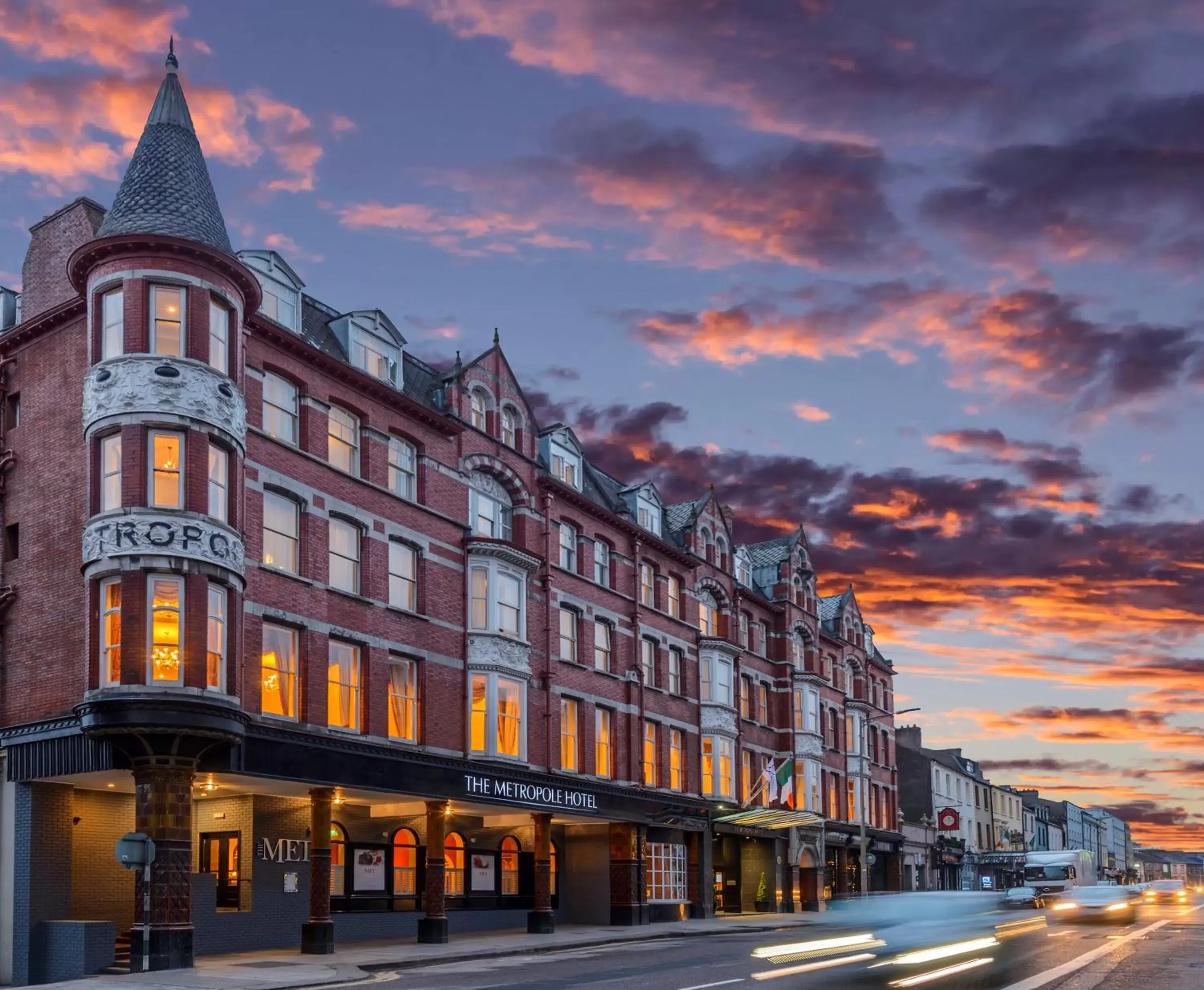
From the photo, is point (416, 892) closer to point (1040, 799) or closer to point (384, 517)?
point (384, 517)

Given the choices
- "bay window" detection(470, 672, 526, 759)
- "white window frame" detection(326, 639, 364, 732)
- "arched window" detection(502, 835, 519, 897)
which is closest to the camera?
"white window frame" detection(326, 639, 364, 732)

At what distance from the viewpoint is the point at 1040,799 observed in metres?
186

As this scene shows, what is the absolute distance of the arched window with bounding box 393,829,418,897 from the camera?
133ft

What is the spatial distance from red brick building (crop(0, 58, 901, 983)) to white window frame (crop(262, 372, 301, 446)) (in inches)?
4.0

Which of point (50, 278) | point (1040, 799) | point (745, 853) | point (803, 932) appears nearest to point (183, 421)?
point (50, 278)

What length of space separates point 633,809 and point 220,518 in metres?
23.1

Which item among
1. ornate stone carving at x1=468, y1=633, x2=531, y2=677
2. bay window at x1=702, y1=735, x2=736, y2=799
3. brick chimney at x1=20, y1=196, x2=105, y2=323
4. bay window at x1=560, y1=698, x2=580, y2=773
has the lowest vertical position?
bay window at x1=702, y1=735, x2=736, y2=799

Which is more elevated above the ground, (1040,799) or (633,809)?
(633,809)

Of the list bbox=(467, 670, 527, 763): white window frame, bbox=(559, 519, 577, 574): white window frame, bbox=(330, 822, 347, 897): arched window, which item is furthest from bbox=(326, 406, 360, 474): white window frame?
bbox=(559, 519, 577, 574): white window frame

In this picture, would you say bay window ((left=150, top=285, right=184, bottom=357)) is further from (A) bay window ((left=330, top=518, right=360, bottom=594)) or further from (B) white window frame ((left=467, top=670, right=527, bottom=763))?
(B) white window frame ((left=467, top=670, right=527, bottom=763))

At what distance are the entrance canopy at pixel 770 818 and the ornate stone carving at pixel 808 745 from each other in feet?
12.1

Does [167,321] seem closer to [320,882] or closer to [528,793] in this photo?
[320,882]

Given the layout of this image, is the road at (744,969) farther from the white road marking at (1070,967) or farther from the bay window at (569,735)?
the bay window at (569,735)

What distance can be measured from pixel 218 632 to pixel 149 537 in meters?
2.61
